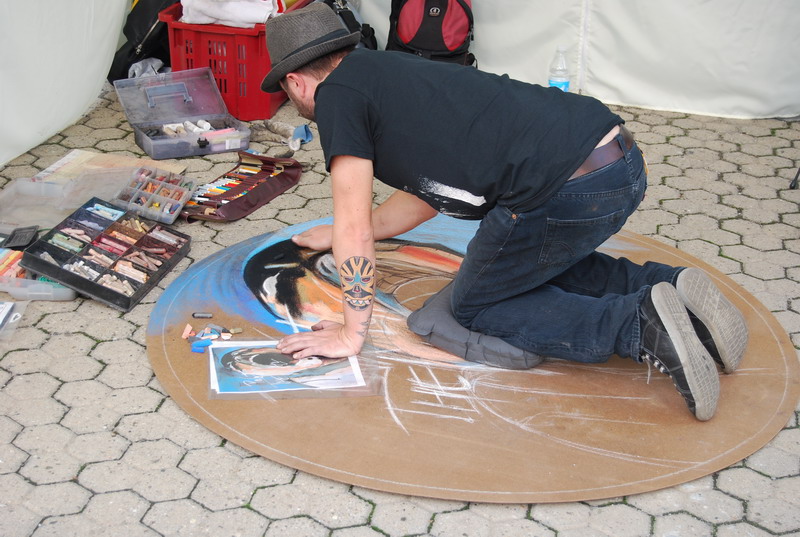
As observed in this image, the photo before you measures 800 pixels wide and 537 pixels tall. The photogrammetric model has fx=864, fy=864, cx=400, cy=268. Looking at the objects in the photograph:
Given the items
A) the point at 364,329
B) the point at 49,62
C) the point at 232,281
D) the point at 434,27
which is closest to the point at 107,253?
the point at 232,281

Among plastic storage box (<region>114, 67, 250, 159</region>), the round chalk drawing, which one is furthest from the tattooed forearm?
plastic storage box (<region>114, 67, 250, 159</region>)

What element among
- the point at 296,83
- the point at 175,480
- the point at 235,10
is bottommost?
the point at 175,480

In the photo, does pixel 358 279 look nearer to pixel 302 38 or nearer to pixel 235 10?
pixel 302 38

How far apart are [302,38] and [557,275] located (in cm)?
120

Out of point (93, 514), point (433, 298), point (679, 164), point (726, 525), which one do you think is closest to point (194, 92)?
point (433, 298)

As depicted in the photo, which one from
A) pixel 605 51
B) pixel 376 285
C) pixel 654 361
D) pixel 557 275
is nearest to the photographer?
pixel 654 361

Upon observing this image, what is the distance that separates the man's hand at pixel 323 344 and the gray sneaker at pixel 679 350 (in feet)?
3.10

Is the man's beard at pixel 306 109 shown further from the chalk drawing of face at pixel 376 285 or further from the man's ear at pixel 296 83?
the chalk drawing of face at pixel 376 285

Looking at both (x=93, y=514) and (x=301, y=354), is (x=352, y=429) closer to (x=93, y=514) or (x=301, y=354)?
(x=301, y=354)

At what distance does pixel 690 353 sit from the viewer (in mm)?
2623

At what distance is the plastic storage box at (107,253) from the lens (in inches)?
128

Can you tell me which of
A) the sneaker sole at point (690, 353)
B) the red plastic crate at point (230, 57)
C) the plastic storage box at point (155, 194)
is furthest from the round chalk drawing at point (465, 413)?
the red plastic crate at point (230, 57)

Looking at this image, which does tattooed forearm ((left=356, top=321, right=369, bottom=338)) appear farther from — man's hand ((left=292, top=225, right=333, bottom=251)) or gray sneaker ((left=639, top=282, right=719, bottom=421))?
gray sneaker ((left=639, top=282, right=719, bottom=421))

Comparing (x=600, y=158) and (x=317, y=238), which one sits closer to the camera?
(x=600, y=158)
